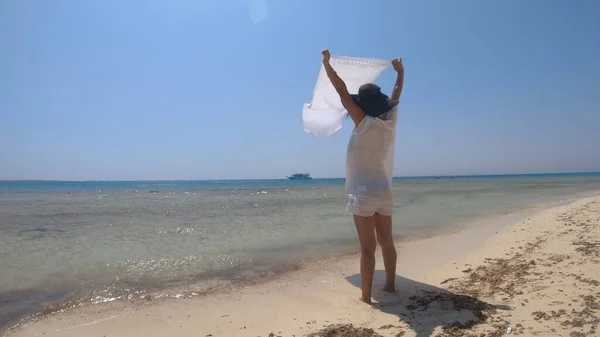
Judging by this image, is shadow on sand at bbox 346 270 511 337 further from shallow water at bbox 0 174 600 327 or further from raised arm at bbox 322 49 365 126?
shallow water at bbox 0 174 600 327

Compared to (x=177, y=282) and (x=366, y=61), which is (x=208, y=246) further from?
(x=366, y=61)

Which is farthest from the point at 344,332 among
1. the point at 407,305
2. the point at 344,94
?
the point at 344,94

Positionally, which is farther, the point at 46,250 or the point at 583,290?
the point at 46,250

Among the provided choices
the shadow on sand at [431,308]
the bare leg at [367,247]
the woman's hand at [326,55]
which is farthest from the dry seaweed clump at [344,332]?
the woman's hand at [326,55]

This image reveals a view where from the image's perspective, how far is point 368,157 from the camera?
10.8 feet

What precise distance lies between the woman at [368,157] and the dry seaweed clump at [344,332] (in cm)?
67

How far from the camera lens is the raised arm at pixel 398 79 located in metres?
3.58

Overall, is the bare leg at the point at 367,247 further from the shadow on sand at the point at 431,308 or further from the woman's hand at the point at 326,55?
the woman's hand at the point at 326,55

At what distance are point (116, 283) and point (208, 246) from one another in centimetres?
227

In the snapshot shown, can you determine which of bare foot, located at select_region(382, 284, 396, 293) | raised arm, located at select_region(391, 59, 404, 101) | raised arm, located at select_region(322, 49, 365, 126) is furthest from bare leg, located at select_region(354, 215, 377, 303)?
raised arm, located at select_region(391, 59, 404, 101)

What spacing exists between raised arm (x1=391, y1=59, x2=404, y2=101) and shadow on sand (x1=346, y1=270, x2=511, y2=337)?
199 centimetres

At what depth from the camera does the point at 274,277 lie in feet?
15.9

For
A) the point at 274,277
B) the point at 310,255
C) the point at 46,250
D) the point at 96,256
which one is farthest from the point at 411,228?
the point at 46,250

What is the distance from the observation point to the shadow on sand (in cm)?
264
